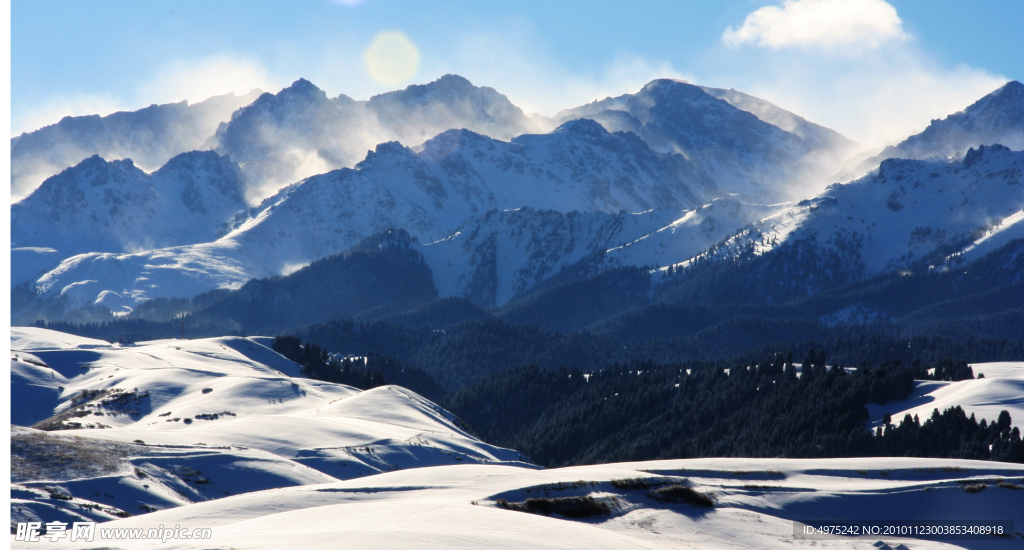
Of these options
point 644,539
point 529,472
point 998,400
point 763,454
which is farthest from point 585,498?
point 998,400

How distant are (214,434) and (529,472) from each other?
120 feet

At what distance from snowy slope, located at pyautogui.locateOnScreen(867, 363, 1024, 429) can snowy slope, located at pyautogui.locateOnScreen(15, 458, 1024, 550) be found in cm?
9069

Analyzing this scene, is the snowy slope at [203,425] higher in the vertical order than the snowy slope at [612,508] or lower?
higher

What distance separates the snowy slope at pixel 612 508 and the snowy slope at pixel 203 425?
15.5 metres

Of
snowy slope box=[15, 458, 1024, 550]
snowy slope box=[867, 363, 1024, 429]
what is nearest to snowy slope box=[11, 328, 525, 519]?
snowy slope box=[15, 458, 1024, 550]

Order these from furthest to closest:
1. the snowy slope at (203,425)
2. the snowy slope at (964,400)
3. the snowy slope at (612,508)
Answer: the snowy slope at (964,400)
the snowy slope at (203,425)
the snowy slope at (612,508)

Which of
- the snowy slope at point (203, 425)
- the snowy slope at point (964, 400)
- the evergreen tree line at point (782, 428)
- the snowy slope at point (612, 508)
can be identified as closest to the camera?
the snowy slope at point (612, 508)

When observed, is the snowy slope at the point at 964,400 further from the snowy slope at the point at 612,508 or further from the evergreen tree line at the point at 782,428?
the snowy slope at the point at 612,508

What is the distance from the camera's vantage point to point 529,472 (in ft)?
180

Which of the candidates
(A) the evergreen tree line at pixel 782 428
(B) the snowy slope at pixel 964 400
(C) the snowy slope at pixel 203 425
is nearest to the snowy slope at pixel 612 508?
(C) the snowy slope at pixel 203 425

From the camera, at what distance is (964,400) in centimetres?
14488

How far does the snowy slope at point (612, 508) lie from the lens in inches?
1385

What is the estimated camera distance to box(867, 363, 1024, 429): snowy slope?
14025 centimetres

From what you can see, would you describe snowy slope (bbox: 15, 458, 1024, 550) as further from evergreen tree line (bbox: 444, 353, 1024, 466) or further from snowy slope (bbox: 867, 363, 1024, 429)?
snowy slope (bbox: 867, 363, 1024, 429)
